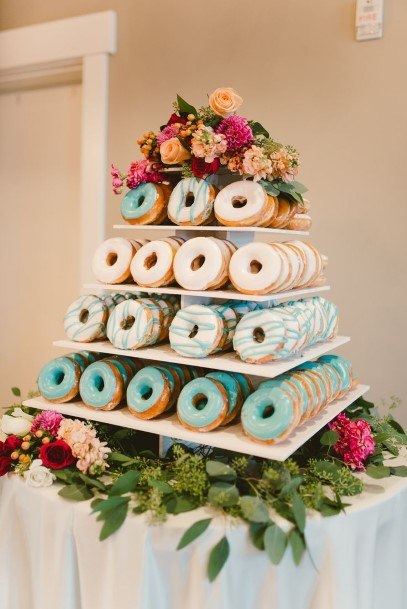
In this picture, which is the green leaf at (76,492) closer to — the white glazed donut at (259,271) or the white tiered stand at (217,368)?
the white tiered stand at (217,368)

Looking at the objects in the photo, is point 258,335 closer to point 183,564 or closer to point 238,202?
point 238,202

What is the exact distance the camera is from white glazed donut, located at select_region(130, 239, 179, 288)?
147cm

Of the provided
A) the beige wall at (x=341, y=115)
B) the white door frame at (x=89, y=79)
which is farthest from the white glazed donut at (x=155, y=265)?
the white door frame at (x=89, y=79)

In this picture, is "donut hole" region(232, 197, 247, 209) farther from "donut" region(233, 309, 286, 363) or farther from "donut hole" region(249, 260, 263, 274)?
"donut" region(233, 309, 286, 363)

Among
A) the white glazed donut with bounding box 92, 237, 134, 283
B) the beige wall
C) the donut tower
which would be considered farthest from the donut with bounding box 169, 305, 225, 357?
the beige wall

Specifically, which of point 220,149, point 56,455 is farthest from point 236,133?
point 56,455

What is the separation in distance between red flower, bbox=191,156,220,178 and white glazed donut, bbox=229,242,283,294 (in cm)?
23

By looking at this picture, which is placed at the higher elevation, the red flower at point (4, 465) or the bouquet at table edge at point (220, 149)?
the bouquet at table edge at point (220, 149)

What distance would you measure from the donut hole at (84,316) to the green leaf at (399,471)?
2.94 ft

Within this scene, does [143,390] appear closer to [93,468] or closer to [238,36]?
[93,468]

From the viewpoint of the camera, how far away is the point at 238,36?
235 centimetres

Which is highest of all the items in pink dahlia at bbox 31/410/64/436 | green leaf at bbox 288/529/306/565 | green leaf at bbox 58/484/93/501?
pink dahlia at bbox 31/410/64/436

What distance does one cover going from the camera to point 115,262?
1.59 meters

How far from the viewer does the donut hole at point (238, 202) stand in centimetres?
146
